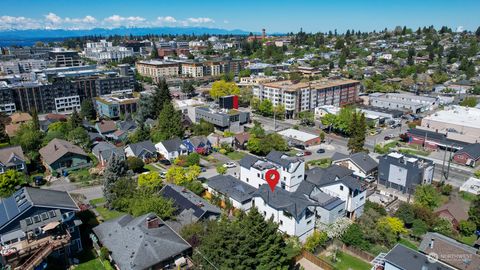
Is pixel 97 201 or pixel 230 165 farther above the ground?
pixel 97 201

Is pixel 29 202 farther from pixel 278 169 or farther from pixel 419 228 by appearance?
pixel 419 228

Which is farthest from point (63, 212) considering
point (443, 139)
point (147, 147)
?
point (443, 139)

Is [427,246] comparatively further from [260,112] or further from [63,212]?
[260,112]

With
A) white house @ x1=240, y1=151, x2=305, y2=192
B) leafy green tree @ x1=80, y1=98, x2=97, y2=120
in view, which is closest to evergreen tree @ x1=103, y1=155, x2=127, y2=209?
white house @ x1=240, y1=151, x2=305, y2=192

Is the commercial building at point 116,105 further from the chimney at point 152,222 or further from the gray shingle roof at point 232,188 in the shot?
the chimney at point 152,222

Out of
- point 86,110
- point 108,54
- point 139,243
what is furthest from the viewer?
point 108,54

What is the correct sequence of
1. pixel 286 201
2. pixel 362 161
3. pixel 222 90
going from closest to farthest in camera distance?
pixel 286 201 → pixel 362 161 → pixel 222 90

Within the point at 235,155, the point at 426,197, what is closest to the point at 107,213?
the point at 235,155
